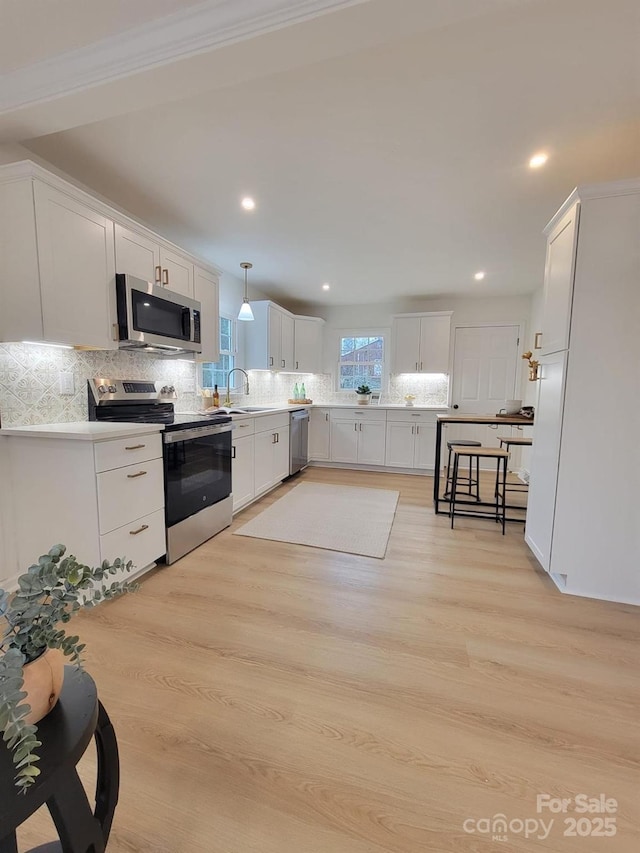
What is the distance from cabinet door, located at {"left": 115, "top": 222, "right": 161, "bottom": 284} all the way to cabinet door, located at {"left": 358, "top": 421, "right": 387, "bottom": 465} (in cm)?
339

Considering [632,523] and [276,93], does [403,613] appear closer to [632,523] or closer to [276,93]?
[632,523]

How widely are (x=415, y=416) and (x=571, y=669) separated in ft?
12.2

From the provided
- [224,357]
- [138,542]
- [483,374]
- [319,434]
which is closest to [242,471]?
[138,542]

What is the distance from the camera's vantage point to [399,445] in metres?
5.15

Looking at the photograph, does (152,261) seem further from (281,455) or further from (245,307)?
(281,455)

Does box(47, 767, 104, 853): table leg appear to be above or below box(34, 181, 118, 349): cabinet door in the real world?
below

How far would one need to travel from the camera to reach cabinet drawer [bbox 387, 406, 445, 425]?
5039 millimetres

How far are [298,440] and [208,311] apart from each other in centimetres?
211

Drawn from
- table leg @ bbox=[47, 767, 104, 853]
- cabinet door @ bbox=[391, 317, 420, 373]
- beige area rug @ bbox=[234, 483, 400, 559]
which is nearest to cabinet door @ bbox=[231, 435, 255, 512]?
beige area rug @ bbox=[234, 483, 400, 559]

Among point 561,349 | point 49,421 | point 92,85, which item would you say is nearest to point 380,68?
point 92,85

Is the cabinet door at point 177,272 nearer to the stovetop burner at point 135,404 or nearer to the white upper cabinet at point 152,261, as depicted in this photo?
the white upper cabinet at point 152,261

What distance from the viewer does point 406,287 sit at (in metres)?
4.93

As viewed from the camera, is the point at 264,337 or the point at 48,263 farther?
the point at 264,337

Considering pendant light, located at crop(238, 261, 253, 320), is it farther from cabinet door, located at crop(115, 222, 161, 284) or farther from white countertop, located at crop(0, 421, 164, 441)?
white countertop, located at crop(0, 421, 164, 441)
